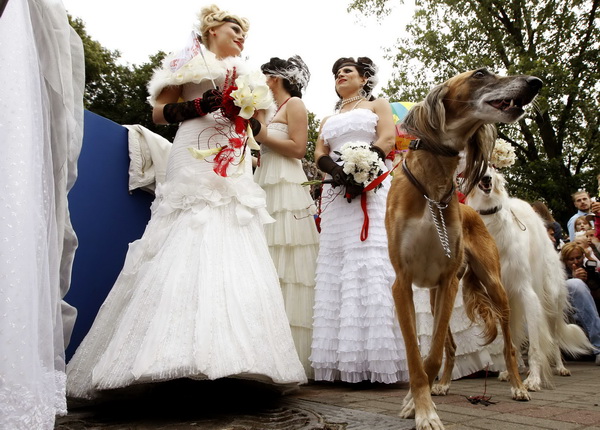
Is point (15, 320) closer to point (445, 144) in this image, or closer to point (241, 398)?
point (241, 398)

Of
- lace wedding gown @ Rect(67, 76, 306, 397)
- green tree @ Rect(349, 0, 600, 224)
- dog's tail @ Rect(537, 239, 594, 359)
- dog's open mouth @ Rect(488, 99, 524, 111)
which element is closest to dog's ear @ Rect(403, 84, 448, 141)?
dog's open mouth @ Rect(488, 99, 524, 111)

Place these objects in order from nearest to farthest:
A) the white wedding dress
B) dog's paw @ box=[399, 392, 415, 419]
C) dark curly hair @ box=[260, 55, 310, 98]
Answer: the white wedding dress → dog's paw @ box=[399, 392, 415, 419] → dark curly hair @ box=[260, 55, 310, 98]

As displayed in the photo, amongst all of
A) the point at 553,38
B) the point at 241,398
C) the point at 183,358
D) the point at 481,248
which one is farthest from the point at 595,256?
the point at 553,38

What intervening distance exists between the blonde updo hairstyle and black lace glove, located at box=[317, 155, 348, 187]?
50.4 inches

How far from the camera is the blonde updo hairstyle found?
12.1 feet

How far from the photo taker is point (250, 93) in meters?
3.21

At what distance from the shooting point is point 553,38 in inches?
639

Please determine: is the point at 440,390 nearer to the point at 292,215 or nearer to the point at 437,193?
the point at 437,193

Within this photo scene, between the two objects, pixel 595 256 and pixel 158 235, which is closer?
pixel 158 235

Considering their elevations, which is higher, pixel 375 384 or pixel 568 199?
pixel 568 199

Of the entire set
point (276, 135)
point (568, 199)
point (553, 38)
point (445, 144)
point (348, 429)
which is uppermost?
point (553, 38)

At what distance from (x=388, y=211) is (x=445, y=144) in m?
0.50

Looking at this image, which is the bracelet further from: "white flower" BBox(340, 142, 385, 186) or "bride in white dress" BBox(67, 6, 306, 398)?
"white flower" BBox(340, 142, 385, 186)

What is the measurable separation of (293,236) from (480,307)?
1661 millimetres
